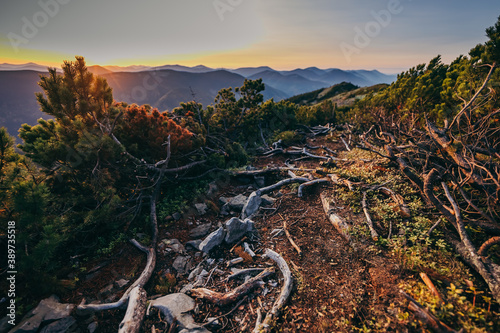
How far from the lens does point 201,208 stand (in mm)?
7672

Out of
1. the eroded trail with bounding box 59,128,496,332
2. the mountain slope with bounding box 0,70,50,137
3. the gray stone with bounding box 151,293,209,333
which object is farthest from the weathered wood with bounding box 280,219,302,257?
the mountain slope with bounding box 0,70,50,137

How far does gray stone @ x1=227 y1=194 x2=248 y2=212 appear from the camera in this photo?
297 inches

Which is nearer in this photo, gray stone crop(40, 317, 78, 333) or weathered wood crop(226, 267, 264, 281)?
gray stone crop(40, 317, 78, 333)

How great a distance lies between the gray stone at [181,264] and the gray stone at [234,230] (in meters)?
1.24

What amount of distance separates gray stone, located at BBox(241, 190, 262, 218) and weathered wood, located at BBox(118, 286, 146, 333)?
354 centimetres

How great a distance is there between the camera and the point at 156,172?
7.79 m

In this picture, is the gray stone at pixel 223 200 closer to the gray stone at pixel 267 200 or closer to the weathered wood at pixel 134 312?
the gray stone at pixel 267 200

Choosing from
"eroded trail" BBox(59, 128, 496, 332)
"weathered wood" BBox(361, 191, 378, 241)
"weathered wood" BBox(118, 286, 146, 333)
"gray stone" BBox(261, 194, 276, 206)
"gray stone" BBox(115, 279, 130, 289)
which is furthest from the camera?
"gray stone" BBox(261, 194, 276, 206)

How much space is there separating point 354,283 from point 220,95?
13.0 m

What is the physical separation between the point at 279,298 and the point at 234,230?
2345 mm

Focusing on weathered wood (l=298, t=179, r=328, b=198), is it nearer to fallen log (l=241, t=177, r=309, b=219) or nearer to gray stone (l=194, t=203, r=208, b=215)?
fallen log (l=241, t=177, r=309, b=219)

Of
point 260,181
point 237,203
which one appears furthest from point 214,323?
point 260,181

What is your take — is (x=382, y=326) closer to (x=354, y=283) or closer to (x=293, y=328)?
(x=354, y=283)

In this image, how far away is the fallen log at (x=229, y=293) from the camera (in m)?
4.16
